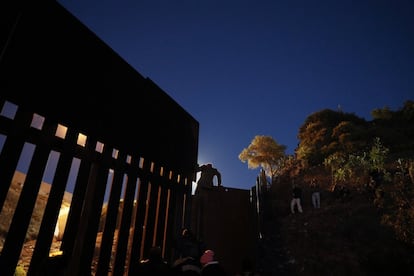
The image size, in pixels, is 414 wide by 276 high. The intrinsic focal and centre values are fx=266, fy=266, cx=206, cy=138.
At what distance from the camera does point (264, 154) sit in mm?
36875

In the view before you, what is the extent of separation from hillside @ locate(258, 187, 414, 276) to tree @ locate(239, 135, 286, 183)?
20889 mm

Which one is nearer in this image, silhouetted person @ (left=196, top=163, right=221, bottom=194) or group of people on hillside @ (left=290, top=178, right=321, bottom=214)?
silhouetted person @ (left=196, top=163, right=221, bottom=194)

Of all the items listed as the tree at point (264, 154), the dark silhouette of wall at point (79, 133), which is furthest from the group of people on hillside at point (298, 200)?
the tree at point (264, 154)

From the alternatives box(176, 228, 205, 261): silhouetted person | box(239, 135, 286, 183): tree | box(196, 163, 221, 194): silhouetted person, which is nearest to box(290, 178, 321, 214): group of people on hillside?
box(196, 163, 221, 194): silhouetted person

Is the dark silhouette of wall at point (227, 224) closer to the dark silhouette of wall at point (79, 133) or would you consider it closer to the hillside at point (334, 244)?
the dark silhouette of wall at point (79, 133)

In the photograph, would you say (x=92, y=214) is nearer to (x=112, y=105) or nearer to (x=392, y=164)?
(x=112, y=105)

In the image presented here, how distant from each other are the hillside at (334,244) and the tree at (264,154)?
20.9m

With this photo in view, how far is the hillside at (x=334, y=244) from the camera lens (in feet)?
29.5

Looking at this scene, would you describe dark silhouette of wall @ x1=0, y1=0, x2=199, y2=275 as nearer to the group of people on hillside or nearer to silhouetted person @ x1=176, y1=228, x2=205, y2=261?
silhouetted person @ x1=176, y1=228, x2=205, y2=261

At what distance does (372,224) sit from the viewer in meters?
11.8

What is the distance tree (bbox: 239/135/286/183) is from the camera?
36656mm

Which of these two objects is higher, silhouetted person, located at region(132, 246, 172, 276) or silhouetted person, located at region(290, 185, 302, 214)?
silhouetted person, located at region(290, 185, 302, 214)

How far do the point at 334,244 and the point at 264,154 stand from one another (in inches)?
1035

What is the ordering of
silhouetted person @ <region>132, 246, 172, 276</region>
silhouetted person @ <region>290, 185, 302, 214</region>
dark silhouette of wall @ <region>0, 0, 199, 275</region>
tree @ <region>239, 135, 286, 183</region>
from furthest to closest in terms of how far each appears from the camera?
tree @ <region>239, 135, 286, 183</region> → silhouetted person @ <region>290, 185, 302, 214</region> → silhouetted person @ <region>132, 246, 172, 276</region> → dark silhouette of wall @ <region>0, 0, 199, 275</region>
